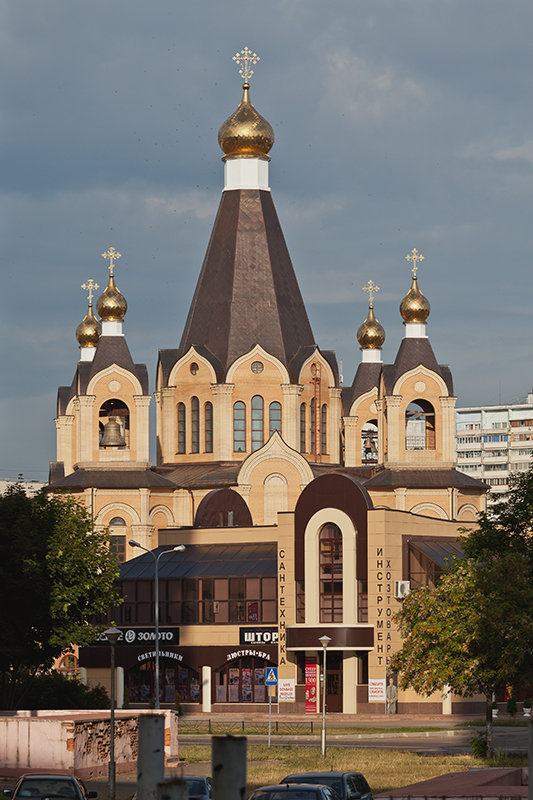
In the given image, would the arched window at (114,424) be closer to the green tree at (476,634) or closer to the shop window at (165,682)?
→ the shop window at (165,682)

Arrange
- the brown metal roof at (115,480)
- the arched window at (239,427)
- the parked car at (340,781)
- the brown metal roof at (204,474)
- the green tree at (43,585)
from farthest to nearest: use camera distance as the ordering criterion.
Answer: the arched window at (239,427) < the brown metal roof at (115,480) < the brown metal roof at (204,474) < the green tree at (43,585) < the parked car at (340,781)

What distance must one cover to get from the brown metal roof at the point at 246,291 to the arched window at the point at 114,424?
518 cm

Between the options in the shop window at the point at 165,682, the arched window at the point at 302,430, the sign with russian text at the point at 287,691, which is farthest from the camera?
the arched window at the point at 302,430

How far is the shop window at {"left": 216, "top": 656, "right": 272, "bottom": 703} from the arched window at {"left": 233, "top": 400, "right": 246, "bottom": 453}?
65.6ft

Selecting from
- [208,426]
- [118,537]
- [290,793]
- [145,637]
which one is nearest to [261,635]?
[145,637]

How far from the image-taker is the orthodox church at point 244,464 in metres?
67.5

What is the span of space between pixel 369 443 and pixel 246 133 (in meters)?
23.4

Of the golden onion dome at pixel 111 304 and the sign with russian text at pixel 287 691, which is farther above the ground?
the golden onion dome at pixel 111 304

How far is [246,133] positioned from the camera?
299 ft

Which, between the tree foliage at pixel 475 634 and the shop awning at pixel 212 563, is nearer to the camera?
the tree foliage at pixel 475 634

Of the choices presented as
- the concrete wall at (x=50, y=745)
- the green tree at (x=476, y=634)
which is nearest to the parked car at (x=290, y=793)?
the concrete wall at (x=50, y=745)

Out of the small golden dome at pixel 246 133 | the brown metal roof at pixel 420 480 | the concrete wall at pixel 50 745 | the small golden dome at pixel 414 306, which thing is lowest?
the concrete wall at pixel 50 745

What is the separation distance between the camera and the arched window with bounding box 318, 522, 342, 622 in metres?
66.1

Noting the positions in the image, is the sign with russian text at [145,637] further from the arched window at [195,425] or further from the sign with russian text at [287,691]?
the arched window at [195,425]
